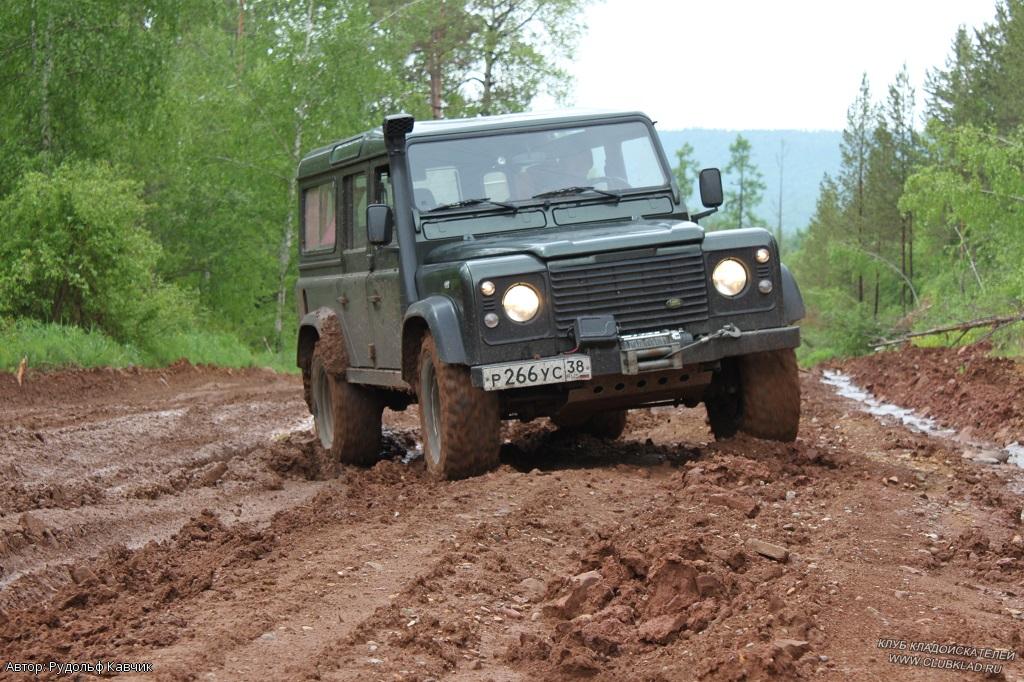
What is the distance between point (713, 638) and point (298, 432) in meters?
9.09

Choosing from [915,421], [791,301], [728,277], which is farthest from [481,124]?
[915,421]

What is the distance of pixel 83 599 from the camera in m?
5.43

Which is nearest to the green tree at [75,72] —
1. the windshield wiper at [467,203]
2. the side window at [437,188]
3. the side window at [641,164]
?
the side window at [437,188]

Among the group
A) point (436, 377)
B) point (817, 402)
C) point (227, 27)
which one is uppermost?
point (227, 27)

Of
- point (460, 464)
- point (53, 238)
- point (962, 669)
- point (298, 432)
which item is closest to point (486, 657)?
point (962, 669)

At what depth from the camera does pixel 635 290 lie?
317 inches

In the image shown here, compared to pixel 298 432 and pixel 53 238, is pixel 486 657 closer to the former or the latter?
pixel 298 432

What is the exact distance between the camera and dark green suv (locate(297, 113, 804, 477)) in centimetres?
797

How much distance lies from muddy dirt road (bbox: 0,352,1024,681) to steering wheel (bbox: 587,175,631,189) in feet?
5.85

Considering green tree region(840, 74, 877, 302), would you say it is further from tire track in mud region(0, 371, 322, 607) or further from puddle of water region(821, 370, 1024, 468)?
tire track in mud region(0, 371, 322, 607)

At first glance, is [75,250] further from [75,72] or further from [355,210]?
[355,210]

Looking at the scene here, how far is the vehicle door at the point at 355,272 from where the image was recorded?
9.91m

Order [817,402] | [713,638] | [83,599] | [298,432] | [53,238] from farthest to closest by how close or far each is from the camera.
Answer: [53,238], [817,402], [298,432], [83,599], [713,638]

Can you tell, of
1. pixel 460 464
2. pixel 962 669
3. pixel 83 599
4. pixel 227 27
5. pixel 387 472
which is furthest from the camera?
pixel 227 27
